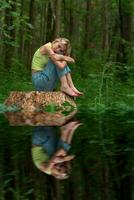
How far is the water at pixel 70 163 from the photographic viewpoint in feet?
9.23

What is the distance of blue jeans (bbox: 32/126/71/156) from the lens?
4.57m

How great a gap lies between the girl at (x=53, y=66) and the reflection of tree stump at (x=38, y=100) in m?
0.17

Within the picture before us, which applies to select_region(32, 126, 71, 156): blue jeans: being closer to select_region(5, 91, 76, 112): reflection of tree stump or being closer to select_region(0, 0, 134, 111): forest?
select_region(5, 91, 76, 112): reflection of tree stump

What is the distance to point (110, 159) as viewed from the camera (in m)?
4.00

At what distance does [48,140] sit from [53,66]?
5.42 metres

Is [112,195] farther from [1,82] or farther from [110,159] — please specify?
[1,82]

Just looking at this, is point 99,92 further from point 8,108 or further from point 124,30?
point 124,30

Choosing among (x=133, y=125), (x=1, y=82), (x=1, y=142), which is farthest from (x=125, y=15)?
(x=1, y=142)

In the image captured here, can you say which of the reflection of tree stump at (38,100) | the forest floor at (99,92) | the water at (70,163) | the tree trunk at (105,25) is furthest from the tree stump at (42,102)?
the tree trunk at (105,25)

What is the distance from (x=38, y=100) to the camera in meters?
10.1

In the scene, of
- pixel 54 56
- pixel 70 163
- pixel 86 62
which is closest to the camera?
pixel 70 163

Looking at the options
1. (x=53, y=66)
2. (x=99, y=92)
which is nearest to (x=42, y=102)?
(x=53, y=66)

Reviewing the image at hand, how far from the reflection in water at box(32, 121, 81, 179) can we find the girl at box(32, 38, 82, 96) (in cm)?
365

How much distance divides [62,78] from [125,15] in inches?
389
